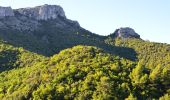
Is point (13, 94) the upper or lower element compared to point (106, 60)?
lower

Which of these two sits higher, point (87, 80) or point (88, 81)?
point (87, 80)

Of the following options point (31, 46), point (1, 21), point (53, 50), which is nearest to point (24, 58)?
point (31, 46)

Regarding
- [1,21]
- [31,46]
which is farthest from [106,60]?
[1,21]

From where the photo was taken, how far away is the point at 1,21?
195875mm

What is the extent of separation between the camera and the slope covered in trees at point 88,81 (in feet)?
270

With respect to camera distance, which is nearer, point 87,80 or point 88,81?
point 88,81

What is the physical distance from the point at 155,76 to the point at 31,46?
83361 millimetres

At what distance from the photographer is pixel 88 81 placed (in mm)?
85375

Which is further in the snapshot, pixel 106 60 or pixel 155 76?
pixel 106 60

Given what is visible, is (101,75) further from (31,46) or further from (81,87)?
(31,46)

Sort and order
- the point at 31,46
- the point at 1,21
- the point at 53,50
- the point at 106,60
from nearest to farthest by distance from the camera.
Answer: the point at 106,60, the point at 31,46, the point at 53,50, the point at 1,21

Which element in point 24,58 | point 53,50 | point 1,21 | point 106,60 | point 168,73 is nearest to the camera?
point 168,73

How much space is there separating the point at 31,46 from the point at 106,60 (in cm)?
7148

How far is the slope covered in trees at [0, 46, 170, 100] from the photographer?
82.3 m
